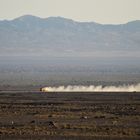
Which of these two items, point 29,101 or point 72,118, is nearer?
point 72,118

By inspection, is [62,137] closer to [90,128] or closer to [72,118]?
[90,128]

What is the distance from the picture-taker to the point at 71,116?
2363 inches

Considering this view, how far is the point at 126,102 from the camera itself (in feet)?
249

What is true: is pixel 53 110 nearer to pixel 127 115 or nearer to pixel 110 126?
pixel 127 115

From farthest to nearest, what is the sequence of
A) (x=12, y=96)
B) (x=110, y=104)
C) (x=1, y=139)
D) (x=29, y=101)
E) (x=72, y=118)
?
(x=12, y=96)
(x=29, y=101)
(x=110, y=104)
(x=72, y=118)
(x=1, y=139)

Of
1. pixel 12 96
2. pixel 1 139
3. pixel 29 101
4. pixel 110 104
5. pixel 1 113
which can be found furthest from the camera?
pixel 12 96

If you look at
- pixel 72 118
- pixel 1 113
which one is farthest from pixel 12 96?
pixel 72 118

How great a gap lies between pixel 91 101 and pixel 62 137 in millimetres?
31452

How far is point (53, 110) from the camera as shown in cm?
6644

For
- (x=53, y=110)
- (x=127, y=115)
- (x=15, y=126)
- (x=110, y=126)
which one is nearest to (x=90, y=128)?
(x=110, y=126)

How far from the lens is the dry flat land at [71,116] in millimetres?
47719

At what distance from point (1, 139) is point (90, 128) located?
8136 millimetres

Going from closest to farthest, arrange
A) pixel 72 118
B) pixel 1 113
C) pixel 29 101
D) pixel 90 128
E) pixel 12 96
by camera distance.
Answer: pixel 90 128, pixel 72 118, pixel 1 113, pixel 29 101, pixel 12 96

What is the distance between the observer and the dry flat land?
47719mm
